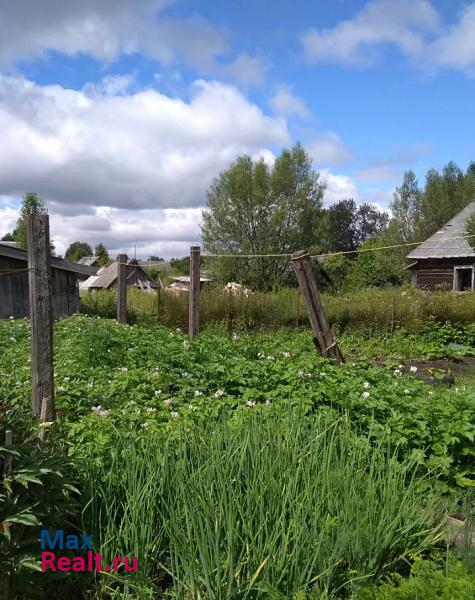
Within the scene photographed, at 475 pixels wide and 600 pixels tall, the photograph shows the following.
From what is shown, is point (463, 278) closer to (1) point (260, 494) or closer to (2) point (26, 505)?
(1) point (260, 494)

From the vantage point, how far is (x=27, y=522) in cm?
174

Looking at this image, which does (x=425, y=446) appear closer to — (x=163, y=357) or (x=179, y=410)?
(x=179, y=410)

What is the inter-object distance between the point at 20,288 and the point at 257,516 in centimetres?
1160

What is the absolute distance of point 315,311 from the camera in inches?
244

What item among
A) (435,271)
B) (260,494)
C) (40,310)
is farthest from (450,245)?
(260,494)

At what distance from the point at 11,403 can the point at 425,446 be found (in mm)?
2601

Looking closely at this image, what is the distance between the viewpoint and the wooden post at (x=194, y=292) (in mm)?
8906

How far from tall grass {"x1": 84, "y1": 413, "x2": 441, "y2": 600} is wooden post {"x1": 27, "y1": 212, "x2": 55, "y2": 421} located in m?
0.95

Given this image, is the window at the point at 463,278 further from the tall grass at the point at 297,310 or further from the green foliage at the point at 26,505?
the green foliage at the point at 26,505

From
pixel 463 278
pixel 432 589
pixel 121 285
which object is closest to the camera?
pixel 432 589

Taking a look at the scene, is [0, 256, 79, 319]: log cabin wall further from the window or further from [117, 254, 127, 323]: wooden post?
the window

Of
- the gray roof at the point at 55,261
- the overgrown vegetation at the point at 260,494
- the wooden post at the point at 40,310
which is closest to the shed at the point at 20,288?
the gray roof at the point at 55,261

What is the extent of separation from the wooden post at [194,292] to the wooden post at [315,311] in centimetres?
302

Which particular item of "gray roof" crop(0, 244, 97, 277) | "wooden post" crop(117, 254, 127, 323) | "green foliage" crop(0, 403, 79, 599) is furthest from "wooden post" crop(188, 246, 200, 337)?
"green foliage" crop(0, 403, 79, 599)
